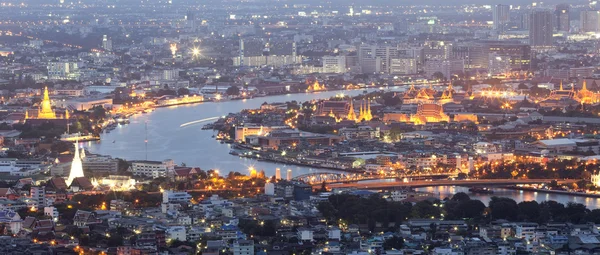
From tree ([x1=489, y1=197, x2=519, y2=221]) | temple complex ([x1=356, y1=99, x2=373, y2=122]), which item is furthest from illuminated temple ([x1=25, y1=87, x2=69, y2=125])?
tree ([x1=489, y1=197, x2=519, y2=221])

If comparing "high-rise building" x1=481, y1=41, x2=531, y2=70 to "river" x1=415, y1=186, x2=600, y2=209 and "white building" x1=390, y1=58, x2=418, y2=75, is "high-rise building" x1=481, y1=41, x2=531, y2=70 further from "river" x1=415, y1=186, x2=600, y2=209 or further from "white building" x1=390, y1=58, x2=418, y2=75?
"river" x1=415, y1=186, x2=600, y2=209

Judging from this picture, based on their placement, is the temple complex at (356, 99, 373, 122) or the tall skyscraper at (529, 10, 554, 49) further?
the tall skyscraper at (529, 10, 554, 49)

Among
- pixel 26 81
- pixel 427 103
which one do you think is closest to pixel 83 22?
pixel 26 81

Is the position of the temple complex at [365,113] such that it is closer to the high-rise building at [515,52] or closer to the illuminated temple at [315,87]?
the illuminated temple at [315,87]

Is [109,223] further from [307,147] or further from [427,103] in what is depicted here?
[427,103]

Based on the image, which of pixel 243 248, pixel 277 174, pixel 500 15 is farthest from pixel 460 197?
pixel 500 15

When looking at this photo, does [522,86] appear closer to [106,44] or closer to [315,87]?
[315,87]
